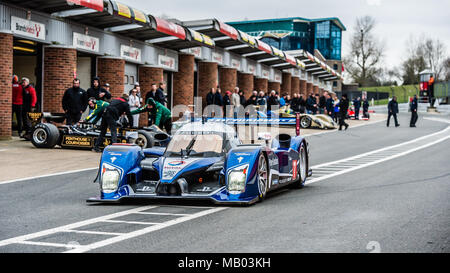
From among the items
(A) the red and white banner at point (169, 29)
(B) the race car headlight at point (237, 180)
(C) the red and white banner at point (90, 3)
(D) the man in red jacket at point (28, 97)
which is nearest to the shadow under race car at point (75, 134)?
(D) the man in red jacket at point (28, 97)

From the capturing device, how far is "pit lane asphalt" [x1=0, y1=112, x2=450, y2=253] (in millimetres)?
6324

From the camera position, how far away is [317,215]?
8.23 m

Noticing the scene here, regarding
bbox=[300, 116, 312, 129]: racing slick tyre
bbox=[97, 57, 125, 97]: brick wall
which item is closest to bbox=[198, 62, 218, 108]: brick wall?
bbox=[300, 116, 312, 129]: racing slick tyre

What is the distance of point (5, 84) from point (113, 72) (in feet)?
22.8

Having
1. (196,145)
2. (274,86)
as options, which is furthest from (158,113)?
(274,86)

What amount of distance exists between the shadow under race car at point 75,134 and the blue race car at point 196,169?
768 cm

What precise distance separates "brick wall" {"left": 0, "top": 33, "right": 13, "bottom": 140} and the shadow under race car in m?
0.84

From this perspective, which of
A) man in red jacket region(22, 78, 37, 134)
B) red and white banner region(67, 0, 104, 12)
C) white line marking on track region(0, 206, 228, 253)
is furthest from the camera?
man in red jacket region(22, 78, 37, 134)

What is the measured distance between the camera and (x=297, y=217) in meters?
8.07

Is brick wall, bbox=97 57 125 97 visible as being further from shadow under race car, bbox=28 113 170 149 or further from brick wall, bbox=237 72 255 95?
brick wall, bbox=237 72 255 95
